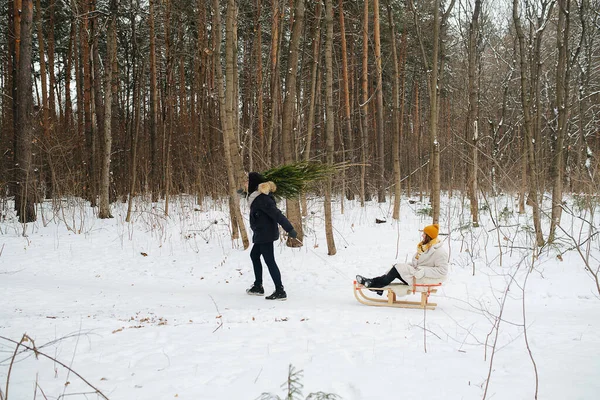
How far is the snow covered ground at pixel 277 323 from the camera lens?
3.02m

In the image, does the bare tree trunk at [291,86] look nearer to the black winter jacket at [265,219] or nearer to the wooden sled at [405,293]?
the black winter jacket at [265,219]

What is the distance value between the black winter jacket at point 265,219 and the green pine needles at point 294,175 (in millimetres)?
637

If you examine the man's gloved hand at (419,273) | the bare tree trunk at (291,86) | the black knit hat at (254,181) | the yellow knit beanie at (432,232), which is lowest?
the man's gloved hand at (419,273)

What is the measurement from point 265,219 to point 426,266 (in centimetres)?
250

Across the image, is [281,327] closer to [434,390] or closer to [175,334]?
[175,334]

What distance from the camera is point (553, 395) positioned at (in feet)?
9.36

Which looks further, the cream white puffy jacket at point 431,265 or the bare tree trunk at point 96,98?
the bare tree trunk at point 96,98

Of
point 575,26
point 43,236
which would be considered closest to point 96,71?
point 43,236

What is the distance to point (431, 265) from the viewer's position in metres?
5.63

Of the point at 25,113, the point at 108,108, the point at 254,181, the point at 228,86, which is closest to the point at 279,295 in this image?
the point at 254,181

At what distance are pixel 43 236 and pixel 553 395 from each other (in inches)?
428

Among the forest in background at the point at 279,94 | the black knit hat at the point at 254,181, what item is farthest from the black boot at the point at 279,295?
the forest in background at the point at 279,94

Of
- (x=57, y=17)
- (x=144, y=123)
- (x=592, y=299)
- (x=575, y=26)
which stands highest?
(x=57, y=17)

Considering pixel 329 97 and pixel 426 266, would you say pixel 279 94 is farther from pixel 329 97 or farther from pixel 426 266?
pixel 426 266
